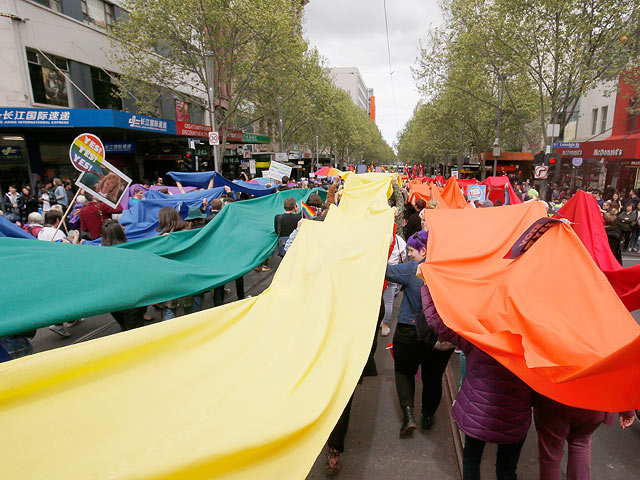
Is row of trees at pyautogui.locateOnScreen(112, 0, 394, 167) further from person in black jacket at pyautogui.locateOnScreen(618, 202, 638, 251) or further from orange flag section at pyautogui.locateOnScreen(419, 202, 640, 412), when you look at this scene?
orange flag section at pyautogui.locateOnScreen(419, 202, 640, 412)

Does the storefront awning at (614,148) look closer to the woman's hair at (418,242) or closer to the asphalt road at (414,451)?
the woman's hair at (418,242)

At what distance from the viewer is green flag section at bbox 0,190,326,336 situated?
2582mm

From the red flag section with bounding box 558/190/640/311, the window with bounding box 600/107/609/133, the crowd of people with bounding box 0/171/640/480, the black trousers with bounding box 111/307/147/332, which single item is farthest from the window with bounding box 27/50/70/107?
the window with bounding box 600/107/609/133

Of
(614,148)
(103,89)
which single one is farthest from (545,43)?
(103,89)

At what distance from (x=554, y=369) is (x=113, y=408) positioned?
7.70 ft

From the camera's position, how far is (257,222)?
6.44 meters

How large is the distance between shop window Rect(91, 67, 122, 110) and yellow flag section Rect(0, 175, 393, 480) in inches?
889

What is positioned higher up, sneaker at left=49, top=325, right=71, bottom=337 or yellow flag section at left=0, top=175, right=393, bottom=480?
yellow flag section at left=0, top=175, right=393, bottom=480

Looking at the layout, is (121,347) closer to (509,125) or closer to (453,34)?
(453,34)

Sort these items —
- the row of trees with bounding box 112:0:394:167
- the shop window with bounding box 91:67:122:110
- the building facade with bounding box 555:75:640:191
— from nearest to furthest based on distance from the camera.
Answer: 1. the row of trees with bounding box 112:0:394:167
2. the building facade with bounding box 555:75:640:191
3. the shop window with bounding box 91:67:122:110

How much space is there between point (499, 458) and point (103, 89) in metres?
24.7

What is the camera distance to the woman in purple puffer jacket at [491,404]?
2539 millimetres

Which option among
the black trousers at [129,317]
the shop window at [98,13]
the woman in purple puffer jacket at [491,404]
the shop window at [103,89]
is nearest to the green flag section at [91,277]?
the black trousers at [129,317]

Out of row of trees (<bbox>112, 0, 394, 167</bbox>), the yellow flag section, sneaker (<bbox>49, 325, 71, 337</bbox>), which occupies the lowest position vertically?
sneaker (<bbox>49, 325, 71, 337</bbox>)
